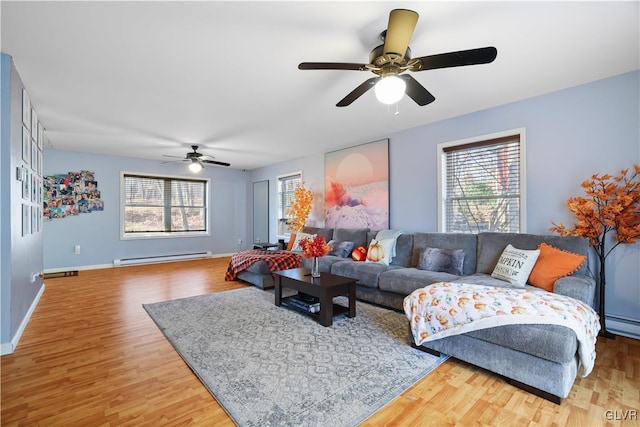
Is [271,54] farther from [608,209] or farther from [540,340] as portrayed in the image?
[608,209]

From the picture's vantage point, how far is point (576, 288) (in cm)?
231

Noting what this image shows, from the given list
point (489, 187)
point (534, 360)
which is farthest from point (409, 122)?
point (534, 360)

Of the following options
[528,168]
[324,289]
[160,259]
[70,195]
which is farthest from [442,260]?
[70,195]

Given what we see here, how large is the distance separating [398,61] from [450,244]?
2459 mm

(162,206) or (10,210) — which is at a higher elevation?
(162,206)

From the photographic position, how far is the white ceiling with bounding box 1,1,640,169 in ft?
6.33

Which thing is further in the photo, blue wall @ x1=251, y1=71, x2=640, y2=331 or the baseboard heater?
→ the baseboard heater

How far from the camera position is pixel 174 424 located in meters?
1.61

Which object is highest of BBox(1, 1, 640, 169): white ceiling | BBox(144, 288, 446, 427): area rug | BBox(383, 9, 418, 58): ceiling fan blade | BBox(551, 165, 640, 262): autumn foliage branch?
BBox(1, 1, 640, 169): white ceiling

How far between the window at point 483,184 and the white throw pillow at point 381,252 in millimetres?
760

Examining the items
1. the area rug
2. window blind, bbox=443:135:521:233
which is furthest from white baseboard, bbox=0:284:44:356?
window blind, bbox=443:135:521:233

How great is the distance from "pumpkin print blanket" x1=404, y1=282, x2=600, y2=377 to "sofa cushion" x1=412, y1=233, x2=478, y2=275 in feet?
4.00

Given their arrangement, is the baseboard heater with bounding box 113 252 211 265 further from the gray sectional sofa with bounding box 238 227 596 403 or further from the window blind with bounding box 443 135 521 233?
the window blind with bounding box 443 135 521 233

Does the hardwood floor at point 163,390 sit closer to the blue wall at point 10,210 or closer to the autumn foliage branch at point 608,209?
the blue wall at point 10,210
